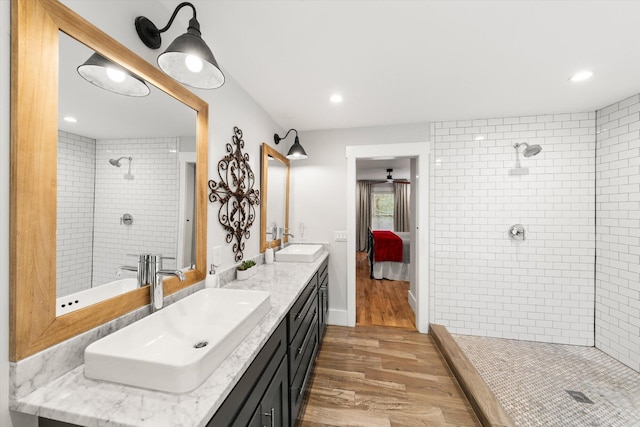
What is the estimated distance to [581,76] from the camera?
188 cm

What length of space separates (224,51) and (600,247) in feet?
12.5

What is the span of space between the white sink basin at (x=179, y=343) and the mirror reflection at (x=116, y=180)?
210mm

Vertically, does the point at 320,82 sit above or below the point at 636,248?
above

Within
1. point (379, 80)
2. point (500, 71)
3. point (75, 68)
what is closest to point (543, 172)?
point (500, 71)

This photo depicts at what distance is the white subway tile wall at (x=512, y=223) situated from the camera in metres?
2.57

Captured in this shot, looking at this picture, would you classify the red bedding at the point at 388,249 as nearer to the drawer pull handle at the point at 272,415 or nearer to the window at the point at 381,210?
the window at the point at 381,210

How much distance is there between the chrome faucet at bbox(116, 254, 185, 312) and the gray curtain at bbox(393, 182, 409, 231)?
7718 millimetres

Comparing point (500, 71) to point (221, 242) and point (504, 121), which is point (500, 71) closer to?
point (504, 121)

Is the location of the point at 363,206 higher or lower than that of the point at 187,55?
lower

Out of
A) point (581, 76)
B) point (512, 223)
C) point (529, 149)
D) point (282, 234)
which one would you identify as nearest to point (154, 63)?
point (282, 234)

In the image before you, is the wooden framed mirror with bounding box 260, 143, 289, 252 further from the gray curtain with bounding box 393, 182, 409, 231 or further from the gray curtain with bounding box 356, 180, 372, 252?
the gray curtain with bounding box 393, 182, 409, 231

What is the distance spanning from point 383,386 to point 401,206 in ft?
22.0

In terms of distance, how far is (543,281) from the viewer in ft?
8.64

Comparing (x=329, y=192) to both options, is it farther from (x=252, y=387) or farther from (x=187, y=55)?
(x=252, y=387)
